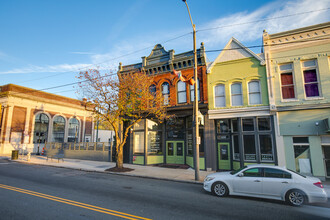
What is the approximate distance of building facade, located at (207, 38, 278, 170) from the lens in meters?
13.6

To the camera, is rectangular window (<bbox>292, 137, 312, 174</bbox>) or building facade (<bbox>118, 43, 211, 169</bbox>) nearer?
rectangular window (<bbox>292, 137, 312, 174</bbox>)

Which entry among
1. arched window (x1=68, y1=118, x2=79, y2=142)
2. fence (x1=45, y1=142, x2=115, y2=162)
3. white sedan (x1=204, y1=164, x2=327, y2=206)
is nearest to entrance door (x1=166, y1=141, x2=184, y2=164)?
fence (x1=45, y1=142, x2=115, y2=162)

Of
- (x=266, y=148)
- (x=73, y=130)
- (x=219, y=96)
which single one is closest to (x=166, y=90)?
(x=219, y=96)

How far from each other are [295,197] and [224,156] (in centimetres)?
773

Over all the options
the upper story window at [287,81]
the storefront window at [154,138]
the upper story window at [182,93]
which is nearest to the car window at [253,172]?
the upper story window at [287,81]

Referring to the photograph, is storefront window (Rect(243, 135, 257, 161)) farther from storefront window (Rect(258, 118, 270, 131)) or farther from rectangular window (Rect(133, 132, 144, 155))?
rectangular window (Rect(133, 132, 144, 155))

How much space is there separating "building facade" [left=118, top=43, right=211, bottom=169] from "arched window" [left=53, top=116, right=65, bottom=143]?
2286cm

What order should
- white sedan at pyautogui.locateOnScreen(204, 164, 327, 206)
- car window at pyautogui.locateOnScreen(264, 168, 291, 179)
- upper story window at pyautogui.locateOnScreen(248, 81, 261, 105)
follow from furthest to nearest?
upper story window at pyautogui.locateOnScreen(248, 81, 261, 105) < car window at pyautogui.locateOnScreen(264, 168, 291, 179) < white sedan at pyautogui.locateOnScreen(204, 164, 327, 206)

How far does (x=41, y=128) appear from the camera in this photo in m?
32.7

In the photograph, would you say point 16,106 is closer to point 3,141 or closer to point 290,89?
point 3,141

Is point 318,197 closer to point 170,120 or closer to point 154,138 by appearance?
point 170,120

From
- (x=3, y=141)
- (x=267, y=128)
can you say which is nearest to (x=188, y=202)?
(x=267, y=128)

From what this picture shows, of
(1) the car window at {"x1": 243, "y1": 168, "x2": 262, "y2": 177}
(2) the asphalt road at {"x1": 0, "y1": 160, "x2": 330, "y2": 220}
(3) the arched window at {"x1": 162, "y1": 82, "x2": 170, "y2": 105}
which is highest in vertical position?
(3) the arched window at {"x1": 162, "y1": 82, "x2": 170, "y2": 105}

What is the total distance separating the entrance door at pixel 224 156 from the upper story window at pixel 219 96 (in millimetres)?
3236
